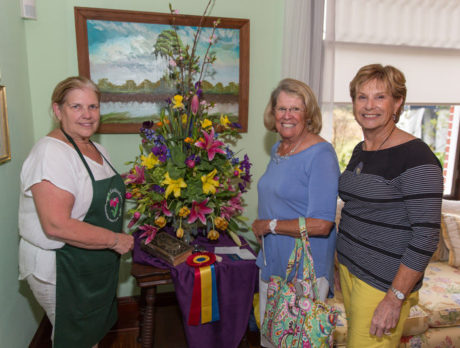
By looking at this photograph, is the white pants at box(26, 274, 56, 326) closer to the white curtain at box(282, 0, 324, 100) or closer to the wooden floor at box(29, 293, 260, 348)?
the wooden floor at box(29, 293, 260, 348)

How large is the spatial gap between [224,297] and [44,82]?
1.67 m

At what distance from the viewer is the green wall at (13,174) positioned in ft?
5.11

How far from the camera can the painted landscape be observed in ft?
6.40

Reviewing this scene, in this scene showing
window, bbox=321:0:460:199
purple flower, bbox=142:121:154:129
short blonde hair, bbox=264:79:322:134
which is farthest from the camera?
window, bbox=321:0:460:199

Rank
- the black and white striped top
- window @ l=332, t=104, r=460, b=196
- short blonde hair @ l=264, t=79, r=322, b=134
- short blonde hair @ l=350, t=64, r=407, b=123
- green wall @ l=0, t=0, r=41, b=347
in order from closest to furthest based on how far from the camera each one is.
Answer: the black and white striped top → short blonde hair @ l=350, t=64, r=407, b=123 → short blonde hair @ l=264, t=79, r=322, b=134 → green wall @ l=0, t=0, r=41, b=347 → window @ l=332, t=104, r=460, b=196

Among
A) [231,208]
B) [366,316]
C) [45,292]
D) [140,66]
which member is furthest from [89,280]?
[140,66]

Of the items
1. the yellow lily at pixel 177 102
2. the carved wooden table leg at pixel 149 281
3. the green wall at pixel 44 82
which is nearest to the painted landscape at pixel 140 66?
the green wall at pixel 44 82

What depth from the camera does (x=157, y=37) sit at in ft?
6.56

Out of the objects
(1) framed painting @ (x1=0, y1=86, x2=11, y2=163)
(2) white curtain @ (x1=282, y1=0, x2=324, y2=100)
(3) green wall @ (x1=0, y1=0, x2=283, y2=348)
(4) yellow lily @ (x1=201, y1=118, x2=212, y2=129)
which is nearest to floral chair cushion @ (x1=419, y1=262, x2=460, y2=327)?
(3) green wall @ (x1=0, y1=0, x2=283, y2=348)

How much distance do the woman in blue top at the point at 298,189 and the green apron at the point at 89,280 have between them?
0.72 metres

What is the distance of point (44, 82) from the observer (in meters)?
1.94

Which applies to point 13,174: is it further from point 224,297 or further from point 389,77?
point 389,77

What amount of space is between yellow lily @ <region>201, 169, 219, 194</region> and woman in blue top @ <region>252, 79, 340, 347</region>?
0.24 m

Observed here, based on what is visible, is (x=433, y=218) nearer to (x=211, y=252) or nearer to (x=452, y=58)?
(x=211, y=252)
